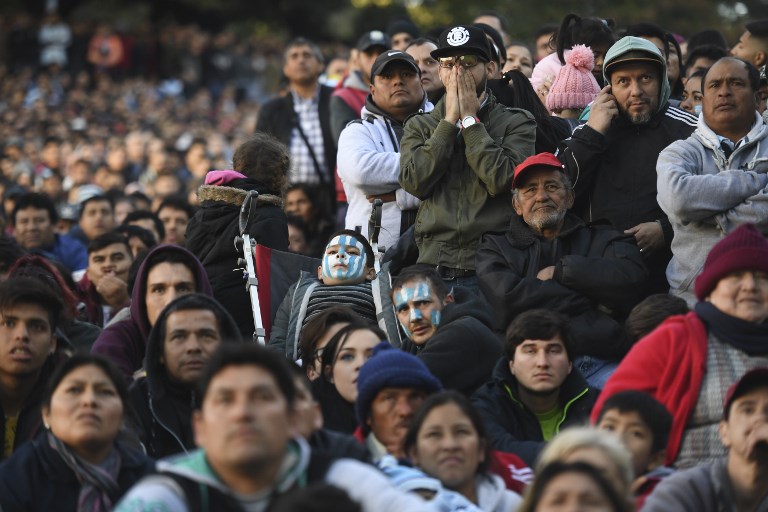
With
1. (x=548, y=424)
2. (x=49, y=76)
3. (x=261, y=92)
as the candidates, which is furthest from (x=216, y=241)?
(x=261, y=92)

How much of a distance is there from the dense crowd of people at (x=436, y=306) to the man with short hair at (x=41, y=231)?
0.03 meters

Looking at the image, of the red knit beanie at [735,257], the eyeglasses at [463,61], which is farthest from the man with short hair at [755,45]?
the red knit beanie at [735,257]

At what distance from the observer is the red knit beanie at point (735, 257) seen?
324 inches

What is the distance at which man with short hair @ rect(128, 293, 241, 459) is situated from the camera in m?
8.70

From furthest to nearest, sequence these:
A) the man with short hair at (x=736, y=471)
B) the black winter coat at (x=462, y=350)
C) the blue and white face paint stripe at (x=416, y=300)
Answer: the blue and white face paint stripe at (x=416, y=300) < the black winter coat at (x=462, y=350) < the man with short hair at (x=736, y=471)

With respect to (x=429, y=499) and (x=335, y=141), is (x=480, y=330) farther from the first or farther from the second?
(x=335, y=141)

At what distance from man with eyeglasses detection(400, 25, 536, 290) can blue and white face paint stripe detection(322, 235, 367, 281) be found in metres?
0.40

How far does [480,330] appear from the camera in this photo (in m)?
9.53

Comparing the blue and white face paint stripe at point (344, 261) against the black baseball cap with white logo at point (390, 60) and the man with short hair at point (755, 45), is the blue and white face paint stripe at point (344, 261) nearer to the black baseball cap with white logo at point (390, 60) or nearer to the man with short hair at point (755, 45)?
the black baseball cap with white logo at point (390, 60)

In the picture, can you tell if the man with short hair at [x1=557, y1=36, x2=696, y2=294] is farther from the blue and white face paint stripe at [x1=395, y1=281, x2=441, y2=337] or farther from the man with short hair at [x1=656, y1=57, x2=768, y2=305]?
the blue and white face paint stripe at [x1=395, y1=281, x2=441, y2=337]

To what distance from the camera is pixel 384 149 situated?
11.6 m

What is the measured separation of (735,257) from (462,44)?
3.09m

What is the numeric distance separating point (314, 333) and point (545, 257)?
1502mm

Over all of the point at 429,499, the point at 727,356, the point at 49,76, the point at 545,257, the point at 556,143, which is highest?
the point at 49,76
